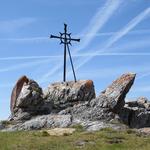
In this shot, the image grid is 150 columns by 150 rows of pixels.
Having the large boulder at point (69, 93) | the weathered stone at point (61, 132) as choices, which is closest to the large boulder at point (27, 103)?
the large boulder at point (69, 93)

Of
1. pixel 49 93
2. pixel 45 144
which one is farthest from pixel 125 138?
pixel 49 93

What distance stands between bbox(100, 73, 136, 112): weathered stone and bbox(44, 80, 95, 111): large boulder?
206 cm

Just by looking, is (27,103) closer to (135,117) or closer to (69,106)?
(69,106)

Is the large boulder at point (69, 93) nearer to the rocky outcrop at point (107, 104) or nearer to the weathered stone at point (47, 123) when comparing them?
the rocky outcrop at point (107, 104)

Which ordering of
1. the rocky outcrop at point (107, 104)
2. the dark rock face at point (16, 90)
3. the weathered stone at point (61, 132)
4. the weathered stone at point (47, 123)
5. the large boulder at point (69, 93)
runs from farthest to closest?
the large boulder at point (69, 93)
the dark rock face at point (16, 90)
the rocky outcrop at point (107, 104)
the weathered stone at point (47, 123)
the weathered stone at point (61, 132)

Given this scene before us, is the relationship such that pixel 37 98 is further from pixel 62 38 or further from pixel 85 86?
pixel 62 38

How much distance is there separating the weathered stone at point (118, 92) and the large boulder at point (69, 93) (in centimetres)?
206

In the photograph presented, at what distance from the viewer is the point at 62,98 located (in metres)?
55.6

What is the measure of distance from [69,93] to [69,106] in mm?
2729

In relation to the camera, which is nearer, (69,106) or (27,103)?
(27,103)

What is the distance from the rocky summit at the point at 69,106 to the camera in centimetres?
4588

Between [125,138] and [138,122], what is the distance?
872 inches

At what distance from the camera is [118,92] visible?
53.0 metres

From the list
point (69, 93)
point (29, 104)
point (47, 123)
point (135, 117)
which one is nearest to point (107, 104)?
point (135, 117)
